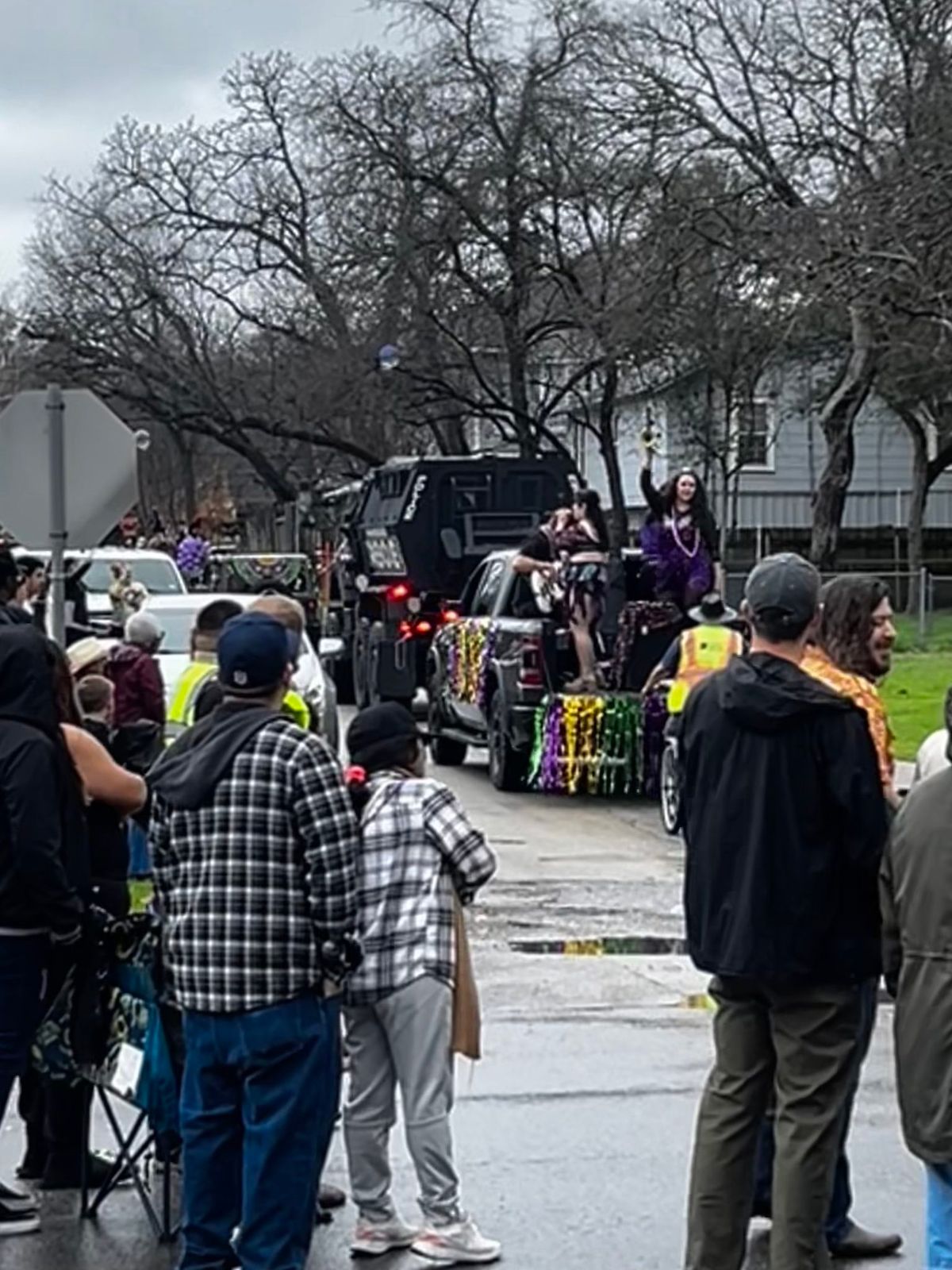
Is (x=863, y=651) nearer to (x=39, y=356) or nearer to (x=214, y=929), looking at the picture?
(x=214, y=929)

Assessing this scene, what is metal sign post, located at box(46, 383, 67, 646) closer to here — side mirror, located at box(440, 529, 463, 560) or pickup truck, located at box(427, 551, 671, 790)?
pickup truck, located at box(427, 551, 671, 790)

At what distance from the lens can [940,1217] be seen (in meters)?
5.07

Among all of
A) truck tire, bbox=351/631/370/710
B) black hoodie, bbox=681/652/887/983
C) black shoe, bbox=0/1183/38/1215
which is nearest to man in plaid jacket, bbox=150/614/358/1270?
black hoodie, bbox=681/652/887/983

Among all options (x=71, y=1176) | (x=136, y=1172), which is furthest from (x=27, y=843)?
(x=71, y=1176)

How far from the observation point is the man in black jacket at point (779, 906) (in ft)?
18.4

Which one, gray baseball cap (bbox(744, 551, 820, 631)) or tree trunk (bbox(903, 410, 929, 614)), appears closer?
gray baseball cap (bbox(744, 551, 820, 631))

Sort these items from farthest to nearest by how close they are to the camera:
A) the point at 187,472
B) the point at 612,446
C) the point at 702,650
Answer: the point at 187,472
the point at 612,446
the point at 702,650

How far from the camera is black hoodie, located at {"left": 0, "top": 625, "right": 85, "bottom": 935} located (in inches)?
246

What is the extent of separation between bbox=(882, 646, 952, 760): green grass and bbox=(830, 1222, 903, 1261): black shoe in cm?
1312

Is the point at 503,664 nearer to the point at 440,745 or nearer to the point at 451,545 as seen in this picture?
the point at 440,745

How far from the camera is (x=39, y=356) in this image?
159ft

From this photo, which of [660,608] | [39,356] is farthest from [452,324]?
[660,608]

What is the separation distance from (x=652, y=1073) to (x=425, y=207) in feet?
110

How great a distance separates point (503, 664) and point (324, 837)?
12.7 metres
